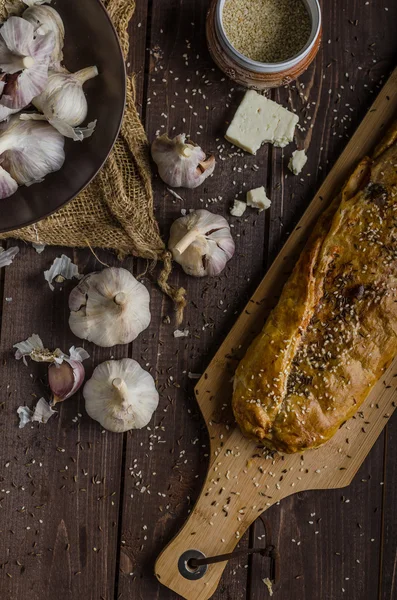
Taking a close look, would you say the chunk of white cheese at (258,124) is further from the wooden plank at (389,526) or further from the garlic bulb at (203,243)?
the wooden plank at (389,526)

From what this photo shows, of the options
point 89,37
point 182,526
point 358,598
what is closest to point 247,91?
point 89,37

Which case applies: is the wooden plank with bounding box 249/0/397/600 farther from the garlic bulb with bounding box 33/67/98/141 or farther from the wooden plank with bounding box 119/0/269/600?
the garlic bulb with bounding box 33/67/98/141

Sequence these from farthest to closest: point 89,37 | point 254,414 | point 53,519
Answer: point 53,519 → point 254,414 → point 89,37

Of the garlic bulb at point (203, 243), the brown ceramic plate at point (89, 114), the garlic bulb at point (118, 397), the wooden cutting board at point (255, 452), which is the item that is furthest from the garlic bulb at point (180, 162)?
the garlic bulb at point (118, 397)

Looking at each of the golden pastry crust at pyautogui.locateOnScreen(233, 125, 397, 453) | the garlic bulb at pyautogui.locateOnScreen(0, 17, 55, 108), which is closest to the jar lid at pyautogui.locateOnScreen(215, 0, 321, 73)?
the golden pastry crust at pyautogui.locateOnScreen(233, 125, 397, 453)

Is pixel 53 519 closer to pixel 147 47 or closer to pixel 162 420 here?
pixel 162 420

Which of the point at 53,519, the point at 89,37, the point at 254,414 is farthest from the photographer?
the point at 53,519
